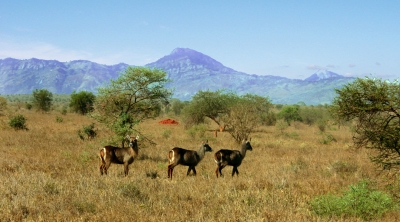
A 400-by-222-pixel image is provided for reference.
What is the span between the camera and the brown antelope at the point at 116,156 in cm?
1139

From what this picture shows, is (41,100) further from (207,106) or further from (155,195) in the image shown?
(155,195)

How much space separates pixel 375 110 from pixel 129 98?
40.0ft

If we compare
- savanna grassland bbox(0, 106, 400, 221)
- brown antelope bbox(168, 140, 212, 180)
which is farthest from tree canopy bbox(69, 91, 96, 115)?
brown antelope bbox(168, 140, 212, 180)

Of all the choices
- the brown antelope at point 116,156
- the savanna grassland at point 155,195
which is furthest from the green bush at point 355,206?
the brown antelope at point 116,156

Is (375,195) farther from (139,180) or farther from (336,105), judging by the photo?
(139,180)

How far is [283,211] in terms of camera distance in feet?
21.8

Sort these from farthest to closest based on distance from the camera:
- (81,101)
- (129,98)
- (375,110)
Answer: (81,101)
(129,98)
(375,110)

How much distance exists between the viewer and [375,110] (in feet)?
24.7

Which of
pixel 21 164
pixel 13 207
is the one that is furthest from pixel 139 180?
pixel 21 164

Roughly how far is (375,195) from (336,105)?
2502 mm

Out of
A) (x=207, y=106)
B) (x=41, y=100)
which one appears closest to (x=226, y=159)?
(x=207, y=106)

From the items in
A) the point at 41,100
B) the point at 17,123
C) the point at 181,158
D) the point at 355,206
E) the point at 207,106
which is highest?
the point at 41,100

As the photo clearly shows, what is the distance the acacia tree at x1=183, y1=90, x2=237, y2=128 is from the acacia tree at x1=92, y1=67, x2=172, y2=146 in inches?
830

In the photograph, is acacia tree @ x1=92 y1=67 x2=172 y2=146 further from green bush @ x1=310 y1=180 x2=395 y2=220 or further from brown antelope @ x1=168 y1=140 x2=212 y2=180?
green bush @ x1=310 y1=180 x2=395 y2=220
